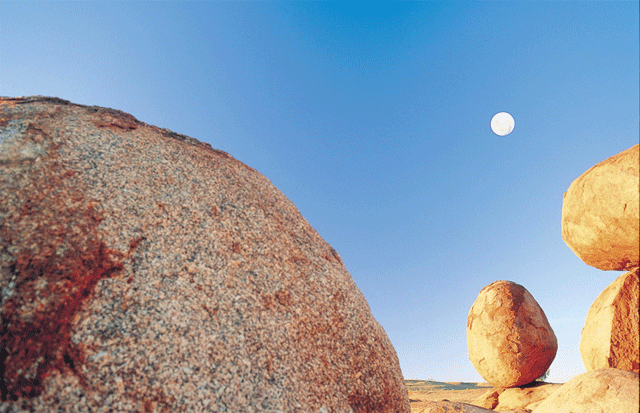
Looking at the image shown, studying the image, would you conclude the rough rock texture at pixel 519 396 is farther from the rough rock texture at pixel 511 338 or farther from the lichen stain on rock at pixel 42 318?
the lichen stain on rock at pixel 42 318

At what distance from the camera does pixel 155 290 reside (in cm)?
474

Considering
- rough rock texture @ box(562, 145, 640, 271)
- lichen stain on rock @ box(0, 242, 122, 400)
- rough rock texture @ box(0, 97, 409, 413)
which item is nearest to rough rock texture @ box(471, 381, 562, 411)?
rough rock texture @ box(562, 145, 640, 271)

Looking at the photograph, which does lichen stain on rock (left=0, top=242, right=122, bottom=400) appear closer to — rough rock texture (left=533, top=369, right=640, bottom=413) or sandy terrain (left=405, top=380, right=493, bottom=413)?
rough rock texture (left=533, top=369, right=640, bottom=413)

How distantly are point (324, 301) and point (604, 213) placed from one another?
4.58 metres

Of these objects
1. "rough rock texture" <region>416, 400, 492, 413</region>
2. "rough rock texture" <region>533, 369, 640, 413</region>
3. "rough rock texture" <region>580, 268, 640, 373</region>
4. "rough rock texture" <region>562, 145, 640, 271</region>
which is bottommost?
"rough rock texture" <region>416, 400, 492, 413</region>

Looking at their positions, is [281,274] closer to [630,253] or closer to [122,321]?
[122,321]

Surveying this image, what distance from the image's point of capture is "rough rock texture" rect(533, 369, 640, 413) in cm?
647

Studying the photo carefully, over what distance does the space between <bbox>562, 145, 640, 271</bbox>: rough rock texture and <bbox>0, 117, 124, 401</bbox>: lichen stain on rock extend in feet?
21.9

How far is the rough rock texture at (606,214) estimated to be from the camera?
5093 millimetres

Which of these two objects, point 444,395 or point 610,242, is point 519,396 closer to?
point 610,242

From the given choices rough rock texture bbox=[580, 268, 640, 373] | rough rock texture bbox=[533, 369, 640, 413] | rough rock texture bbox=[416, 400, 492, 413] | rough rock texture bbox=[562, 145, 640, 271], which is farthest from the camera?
rough rock texture bbox=[416, 400, 492, 413]

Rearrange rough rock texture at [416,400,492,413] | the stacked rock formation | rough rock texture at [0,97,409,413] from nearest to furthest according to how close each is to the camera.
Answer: rough rock texture at [0,97,409,413], the stacked rock formation, rough rock texture at [416,400,492,413]

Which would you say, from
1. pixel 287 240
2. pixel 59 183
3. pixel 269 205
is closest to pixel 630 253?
pixel 287 240

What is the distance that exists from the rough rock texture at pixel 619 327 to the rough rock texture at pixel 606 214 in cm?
71
